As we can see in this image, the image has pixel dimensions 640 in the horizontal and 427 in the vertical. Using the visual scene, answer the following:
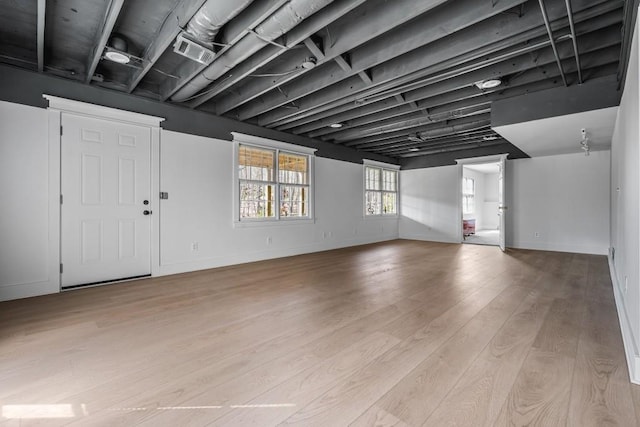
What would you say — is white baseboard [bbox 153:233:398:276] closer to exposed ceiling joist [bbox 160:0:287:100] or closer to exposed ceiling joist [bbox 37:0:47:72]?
exposed ceiling joist [bbox 160:0:287:100]

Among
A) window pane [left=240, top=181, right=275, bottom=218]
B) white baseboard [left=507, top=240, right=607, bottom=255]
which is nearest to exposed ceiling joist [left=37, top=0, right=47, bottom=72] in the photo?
window pane [left=240, top=181, right=275, bottom=218]

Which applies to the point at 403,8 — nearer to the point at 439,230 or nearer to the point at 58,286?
the point at 58,286

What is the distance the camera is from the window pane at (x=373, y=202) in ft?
26.6

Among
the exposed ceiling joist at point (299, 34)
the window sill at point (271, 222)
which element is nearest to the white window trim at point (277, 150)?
the window sill at point (271, 222)

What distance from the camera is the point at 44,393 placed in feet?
5.37

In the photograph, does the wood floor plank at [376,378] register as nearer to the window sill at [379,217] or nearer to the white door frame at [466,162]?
the window sill at [379,217]

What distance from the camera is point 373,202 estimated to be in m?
8.32

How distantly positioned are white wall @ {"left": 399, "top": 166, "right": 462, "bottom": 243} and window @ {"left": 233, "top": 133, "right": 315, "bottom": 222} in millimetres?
3733

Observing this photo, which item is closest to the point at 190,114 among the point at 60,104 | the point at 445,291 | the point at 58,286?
the point at 60,104

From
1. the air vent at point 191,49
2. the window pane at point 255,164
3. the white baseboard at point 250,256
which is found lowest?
the white baseboard at point 250,256

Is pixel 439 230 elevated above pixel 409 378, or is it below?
above

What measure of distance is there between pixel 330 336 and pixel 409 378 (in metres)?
0.72

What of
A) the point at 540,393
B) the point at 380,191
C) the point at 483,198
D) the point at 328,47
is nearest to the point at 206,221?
the point at 328,47

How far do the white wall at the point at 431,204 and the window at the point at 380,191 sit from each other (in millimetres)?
289
